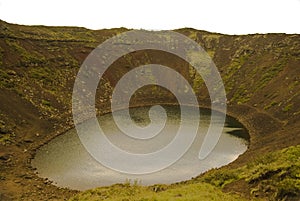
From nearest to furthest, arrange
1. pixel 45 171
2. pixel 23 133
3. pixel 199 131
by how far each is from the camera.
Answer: pixel 45 171, pixel 23 133, pixel 199 131

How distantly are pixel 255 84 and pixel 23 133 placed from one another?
4466cm

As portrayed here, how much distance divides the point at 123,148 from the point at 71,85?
26.6 m

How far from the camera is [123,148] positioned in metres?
43.8

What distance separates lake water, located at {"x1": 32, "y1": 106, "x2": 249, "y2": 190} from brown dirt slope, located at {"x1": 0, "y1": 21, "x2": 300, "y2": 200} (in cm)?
159

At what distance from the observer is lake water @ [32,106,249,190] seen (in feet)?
116

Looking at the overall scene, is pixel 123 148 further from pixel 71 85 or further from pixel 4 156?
pixel 71 85

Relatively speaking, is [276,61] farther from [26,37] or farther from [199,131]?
[26,37]

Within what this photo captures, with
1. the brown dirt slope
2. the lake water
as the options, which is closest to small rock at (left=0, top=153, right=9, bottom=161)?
the brown dirt slope

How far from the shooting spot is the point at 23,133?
1839 inches

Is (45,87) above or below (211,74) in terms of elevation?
below

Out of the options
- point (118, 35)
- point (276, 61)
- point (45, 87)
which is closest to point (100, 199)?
point (45, 87)

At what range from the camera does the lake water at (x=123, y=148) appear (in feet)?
116

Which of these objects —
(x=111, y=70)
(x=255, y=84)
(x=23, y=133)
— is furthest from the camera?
(x=111, y=70)

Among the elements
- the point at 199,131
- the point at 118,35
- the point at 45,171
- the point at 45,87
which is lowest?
the point at 45,171
